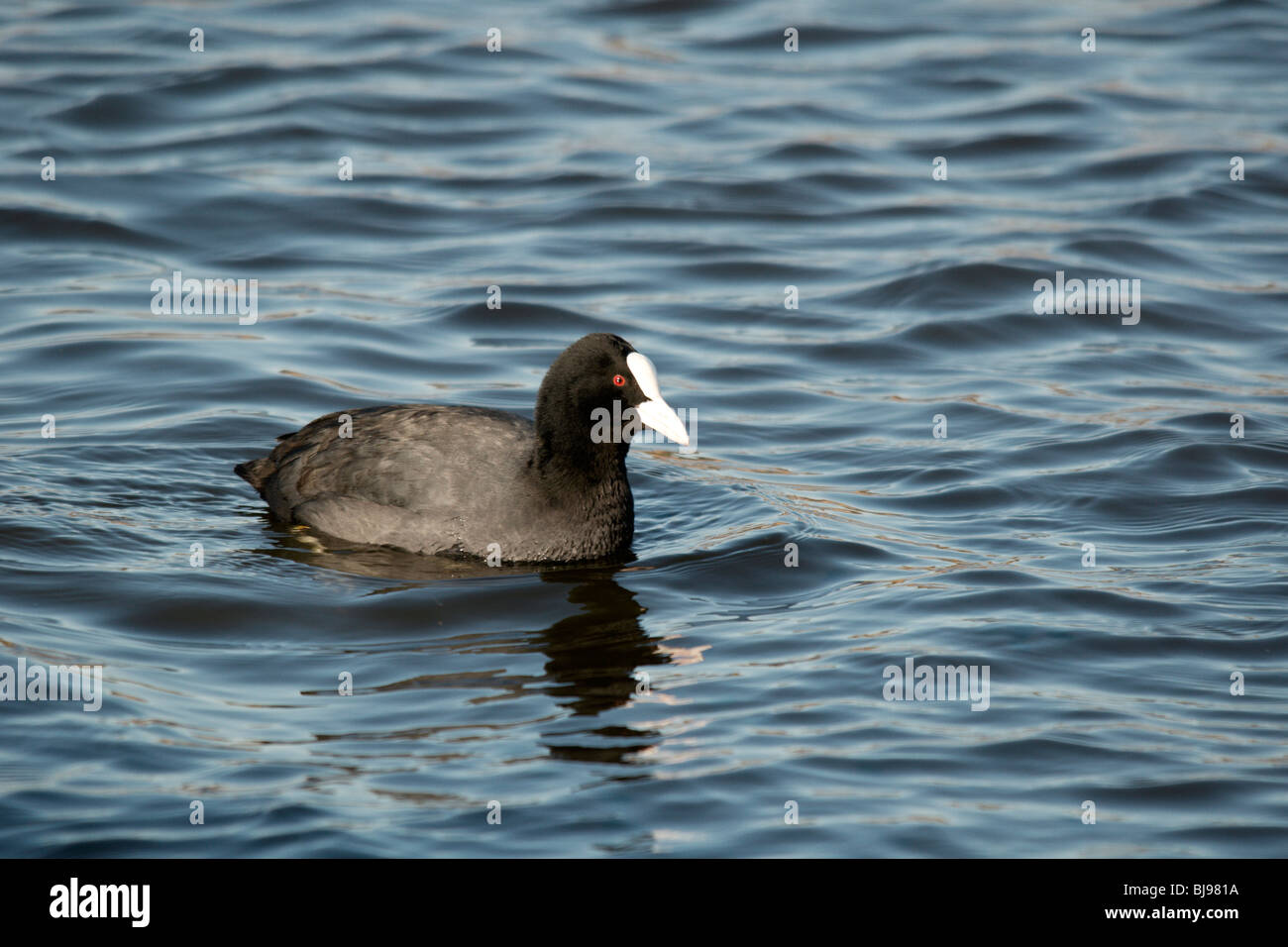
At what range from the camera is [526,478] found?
782cm

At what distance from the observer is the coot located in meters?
7.72

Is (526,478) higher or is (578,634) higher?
(526,478)

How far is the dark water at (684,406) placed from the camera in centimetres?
579

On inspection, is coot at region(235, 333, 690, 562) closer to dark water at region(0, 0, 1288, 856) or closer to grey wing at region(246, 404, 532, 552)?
grey wing at region(246, 404, 532, 552)

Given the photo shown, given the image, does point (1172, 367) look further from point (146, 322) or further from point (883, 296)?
point (146, 322)

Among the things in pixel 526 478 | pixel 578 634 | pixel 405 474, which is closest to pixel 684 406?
pixel 526 478

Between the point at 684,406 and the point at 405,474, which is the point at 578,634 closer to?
the point at 405,474

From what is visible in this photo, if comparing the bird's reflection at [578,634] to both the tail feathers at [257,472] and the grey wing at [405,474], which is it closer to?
the grey wing at [405,474]

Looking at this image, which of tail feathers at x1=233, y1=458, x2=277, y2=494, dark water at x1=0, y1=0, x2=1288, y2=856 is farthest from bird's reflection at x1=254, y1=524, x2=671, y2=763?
tail feathers at x1=233, y1=458, x2=277, y2=494

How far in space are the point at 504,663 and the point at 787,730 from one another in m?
1.24

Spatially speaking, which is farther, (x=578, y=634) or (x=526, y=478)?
(x=526, y=478)

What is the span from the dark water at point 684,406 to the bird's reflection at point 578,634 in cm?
3

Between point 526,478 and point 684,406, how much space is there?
2463 millimetres
